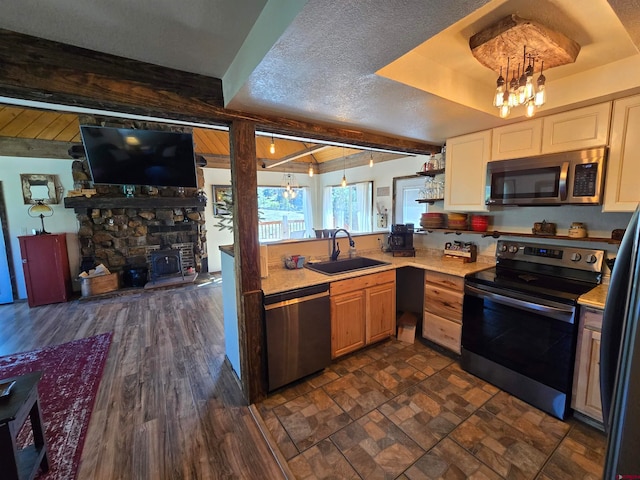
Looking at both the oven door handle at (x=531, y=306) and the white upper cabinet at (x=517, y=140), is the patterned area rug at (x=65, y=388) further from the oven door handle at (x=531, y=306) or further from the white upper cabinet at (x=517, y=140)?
the white upper cabinet at (x=517, y=140)

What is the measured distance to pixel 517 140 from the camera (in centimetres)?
225

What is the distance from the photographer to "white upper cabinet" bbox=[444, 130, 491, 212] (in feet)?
8.18

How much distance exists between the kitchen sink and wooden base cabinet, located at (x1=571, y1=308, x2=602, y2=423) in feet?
5.03

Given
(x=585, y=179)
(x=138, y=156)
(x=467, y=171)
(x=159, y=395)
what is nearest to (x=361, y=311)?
(x=467, y=171)

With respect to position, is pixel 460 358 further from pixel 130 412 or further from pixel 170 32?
pixel 170 32

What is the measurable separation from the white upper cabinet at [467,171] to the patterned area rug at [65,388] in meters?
3.56

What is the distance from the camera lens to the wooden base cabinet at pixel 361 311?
2.41 meters

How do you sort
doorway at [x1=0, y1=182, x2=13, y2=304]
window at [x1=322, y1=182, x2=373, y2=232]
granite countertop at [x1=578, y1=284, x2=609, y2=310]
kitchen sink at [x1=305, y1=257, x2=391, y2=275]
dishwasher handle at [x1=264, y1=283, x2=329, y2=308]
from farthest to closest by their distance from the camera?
window at [x1=322, y1=182, x2=373, y2=232]
doorway at [x1=0, y1=182, x2=13, y2=304]
kitchen sink at [x1=305, y1=257, x2=391, y2=275]
dishwasher handle at [x1=264, y1=283, x2=329, y2=308]
granite countertop at [x1=578, y1=284, x2=609, y2=310]

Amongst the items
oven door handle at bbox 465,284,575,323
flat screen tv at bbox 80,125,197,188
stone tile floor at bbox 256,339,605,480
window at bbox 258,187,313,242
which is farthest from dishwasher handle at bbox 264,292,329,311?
window at bbox 258,187,313,242

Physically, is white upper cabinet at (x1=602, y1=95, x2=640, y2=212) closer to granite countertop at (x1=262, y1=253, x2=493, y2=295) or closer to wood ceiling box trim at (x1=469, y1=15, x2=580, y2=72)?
wood ceiling box trim at (x1=469, y1=15, x2=580, y2=72)

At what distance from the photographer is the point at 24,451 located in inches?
60.2

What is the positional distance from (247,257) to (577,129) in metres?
2.60

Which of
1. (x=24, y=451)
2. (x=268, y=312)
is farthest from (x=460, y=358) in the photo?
(x=24, y=451)

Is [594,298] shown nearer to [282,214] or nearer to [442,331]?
[442,331]
